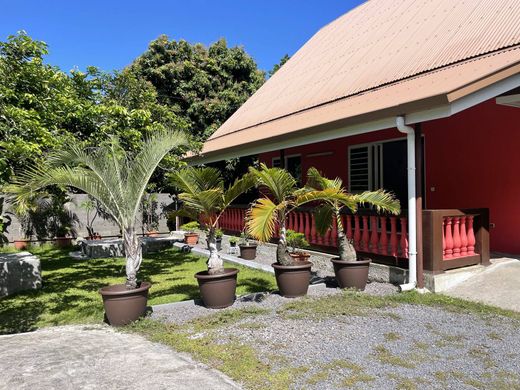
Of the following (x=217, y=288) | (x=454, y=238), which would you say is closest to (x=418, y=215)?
(x=454, y=238)

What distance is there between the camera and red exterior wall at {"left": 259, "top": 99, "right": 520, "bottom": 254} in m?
8.10

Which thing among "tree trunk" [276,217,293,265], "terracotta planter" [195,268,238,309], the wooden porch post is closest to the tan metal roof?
the wooden porch post

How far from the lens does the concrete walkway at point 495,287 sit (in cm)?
597

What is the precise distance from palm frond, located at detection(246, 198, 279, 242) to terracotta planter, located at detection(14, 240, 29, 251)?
1124 centimetres

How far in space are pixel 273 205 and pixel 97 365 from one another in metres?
3.05

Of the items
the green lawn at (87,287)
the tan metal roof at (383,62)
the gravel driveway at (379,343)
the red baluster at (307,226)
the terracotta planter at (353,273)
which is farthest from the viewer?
the red baluster at (307,226)

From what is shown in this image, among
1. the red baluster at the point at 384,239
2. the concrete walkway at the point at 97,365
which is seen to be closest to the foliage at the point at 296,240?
the red baluster at the point at 384,239

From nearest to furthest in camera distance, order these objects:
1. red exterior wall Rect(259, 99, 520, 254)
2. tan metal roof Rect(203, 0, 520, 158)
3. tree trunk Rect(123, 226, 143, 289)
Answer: tree trunk Rect(123, 226, 143, 289) < tan metal roof Rect(203, 0, 520, 158) < red exterior wall Rect(259, 99, 520, 254)

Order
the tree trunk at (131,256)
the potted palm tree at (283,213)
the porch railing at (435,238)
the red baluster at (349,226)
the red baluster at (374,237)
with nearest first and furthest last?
the tree trunk at (131,256)
the potted palm tree at (283,213)
the porch railing at (435,238)
the red baluster at (374,237)
the red baluster at (349,226)

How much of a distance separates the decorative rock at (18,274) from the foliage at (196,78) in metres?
12.3

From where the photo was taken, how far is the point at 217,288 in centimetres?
616

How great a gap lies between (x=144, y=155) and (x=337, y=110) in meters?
4.72

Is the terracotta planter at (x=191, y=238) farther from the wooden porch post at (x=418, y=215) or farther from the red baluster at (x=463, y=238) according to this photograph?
the red baluster at (x=463, y=238)

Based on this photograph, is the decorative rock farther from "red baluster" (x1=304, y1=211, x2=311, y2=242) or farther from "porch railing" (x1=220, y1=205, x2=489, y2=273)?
"porch railing" (x1=220, y1=205, x2=489, y2=273)
